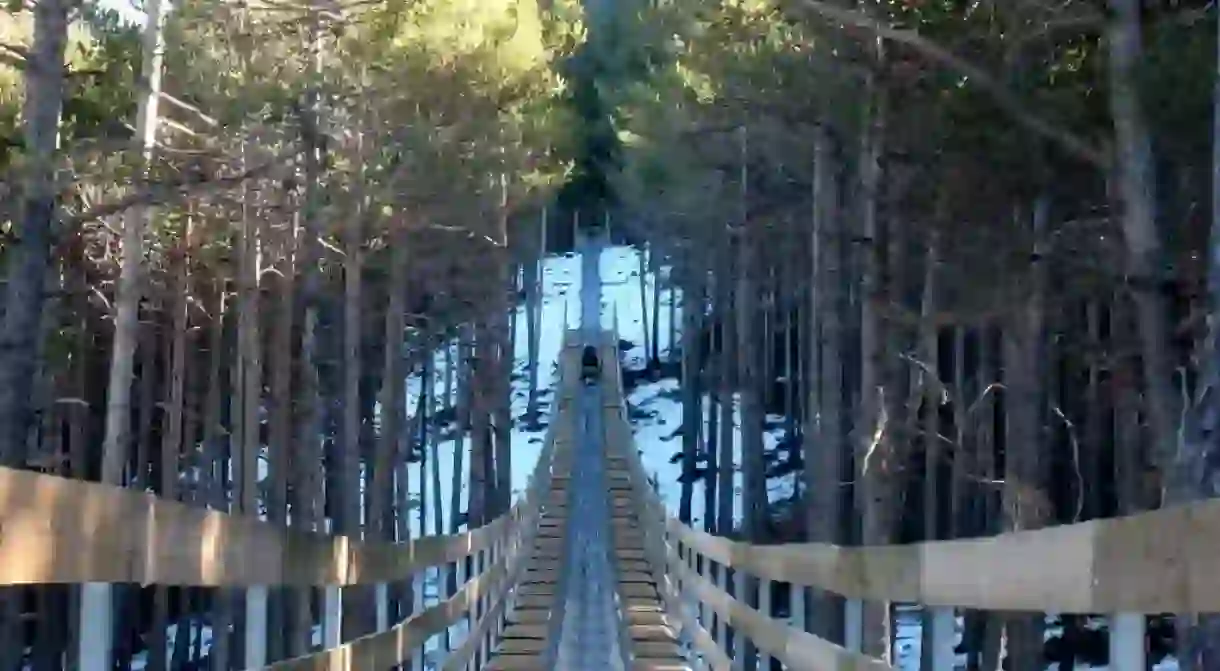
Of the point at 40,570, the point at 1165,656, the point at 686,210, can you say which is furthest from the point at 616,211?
the point at 40,570

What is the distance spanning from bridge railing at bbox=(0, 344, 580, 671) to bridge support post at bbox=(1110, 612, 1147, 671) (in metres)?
1.82

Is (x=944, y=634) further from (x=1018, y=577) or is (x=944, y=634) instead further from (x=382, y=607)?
(x=382, y=607)

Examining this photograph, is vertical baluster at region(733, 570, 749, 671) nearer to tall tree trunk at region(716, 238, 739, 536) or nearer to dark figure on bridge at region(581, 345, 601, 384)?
tall tree trunk at region(716, 238, 739, 536)

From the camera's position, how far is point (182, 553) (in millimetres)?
3680

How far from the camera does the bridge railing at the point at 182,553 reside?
2.78 metres

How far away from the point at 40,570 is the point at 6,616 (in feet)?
23.3

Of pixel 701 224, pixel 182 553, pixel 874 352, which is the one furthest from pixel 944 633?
pixel 701 224

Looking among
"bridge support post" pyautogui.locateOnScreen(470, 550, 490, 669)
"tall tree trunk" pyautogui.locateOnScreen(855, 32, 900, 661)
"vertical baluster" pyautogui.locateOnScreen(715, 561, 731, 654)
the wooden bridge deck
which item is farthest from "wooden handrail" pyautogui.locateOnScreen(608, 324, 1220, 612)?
the wooden bridge deck

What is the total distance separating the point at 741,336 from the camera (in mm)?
26125

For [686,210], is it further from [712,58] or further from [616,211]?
[616,211]

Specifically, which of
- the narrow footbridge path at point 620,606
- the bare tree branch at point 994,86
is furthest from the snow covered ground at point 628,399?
the bare tree branch at point 994,86

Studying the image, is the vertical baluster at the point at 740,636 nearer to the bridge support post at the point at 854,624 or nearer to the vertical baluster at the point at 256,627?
the bridge support post at the point at 854,624

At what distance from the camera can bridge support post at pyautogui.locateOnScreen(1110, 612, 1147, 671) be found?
300 centimetres

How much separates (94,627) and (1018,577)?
1.89m
